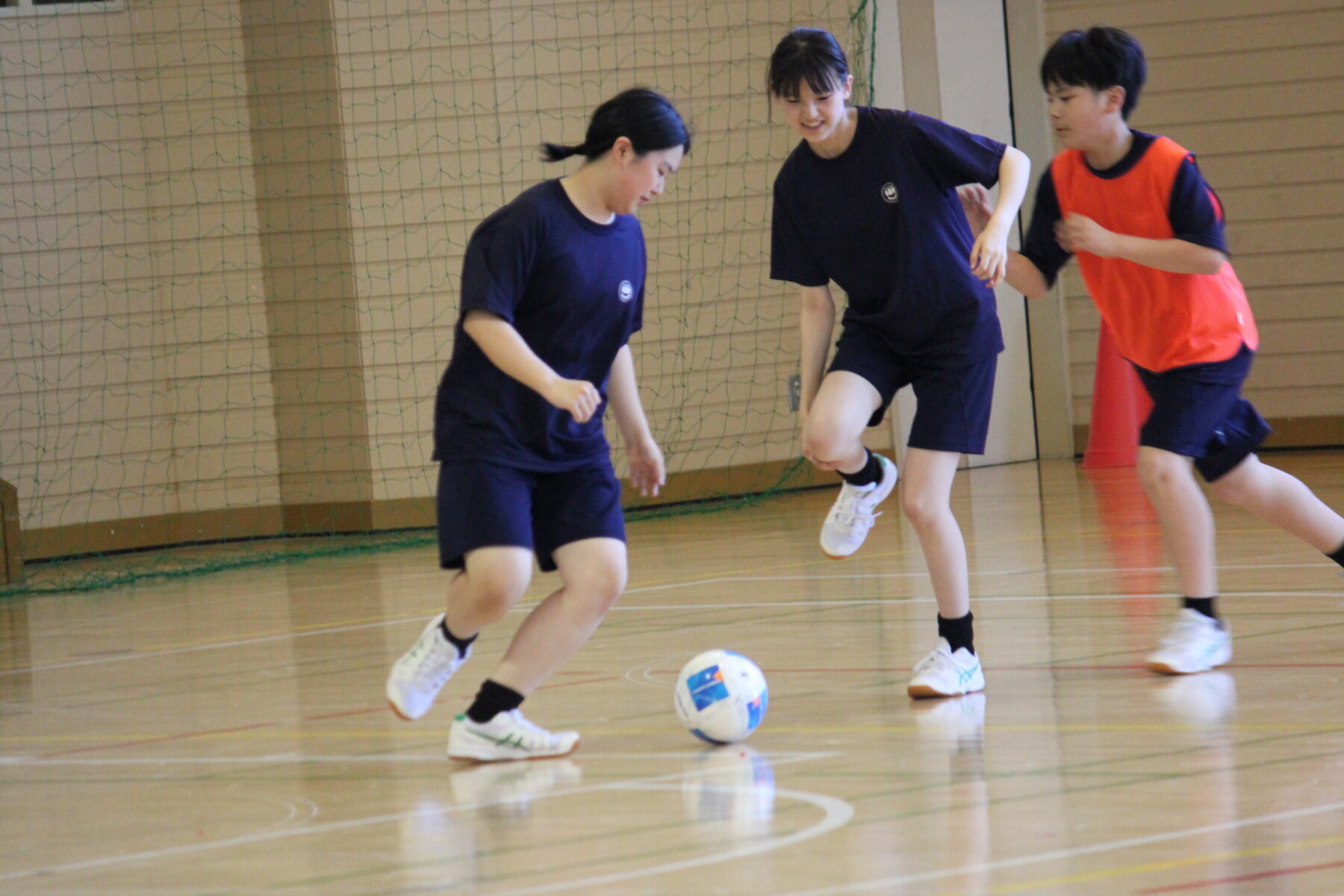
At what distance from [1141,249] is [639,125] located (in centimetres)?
119

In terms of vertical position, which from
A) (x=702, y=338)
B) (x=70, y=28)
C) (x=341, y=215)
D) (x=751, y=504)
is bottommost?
(x=751, y=504)

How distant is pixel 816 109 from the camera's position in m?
3.57

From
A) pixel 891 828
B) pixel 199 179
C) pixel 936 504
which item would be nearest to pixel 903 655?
pixel 936 504

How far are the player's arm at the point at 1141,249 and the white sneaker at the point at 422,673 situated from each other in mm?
1616

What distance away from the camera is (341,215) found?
858 centimetres

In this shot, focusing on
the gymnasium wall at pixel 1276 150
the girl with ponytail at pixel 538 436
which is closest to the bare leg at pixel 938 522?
the girl with ponytail at pixel 538 436

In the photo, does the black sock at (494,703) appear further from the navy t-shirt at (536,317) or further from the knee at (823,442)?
the knee at (823,442)

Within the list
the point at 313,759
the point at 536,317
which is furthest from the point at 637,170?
the point at 313,759

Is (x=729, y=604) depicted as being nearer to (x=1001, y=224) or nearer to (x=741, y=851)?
(x=1001, y=224)

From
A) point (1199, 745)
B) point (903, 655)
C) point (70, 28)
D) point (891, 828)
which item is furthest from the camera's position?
point (70, 28)

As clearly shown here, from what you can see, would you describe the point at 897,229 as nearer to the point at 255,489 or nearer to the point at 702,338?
the point at 702,338

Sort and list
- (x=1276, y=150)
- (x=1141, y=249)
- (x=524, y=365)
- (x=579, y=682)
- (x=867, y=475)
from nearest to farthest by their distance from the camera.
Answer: (x=524, y=365), (x=1141, y=249), (x=867, y=475), (x=579, y=682), (x=1276, y=150)

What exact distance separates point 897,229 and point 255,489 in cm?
590

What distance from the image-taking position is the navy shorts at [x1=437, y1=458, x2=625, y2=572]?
126 inches
